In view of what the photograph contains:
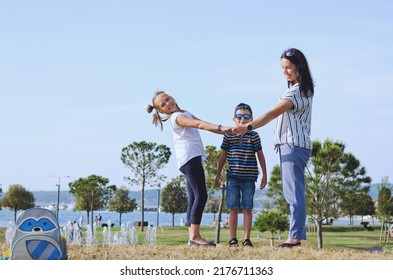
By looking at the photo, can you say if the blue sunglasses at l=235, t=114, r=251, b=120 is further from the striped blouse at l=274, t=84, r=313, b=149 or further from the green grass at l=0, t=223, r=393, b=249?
the green grass at l=0, t=223, r=393, b=249

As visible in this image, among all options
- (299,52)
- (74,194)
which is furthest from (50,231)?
(74,194)

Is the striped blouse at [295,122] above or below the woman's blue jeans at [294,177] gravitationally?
above

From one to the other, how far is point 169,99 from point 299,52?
57.2 inches

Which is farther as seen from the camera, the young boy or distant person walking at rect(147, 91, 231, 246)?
the young boy

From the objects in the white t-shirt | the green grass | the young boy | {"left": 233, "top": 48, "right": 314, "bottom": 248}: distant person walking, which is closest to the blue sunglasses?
the young boy

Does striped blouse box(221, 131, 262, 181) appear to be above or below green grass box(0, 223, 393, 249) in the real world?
above

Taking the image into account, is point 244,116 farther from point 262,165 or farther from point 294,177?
point 294,177

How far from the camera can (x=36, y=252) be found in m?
5.18

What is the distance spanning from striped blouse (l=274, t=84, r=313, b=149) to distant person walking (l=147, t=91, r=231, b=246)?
0.86 meters

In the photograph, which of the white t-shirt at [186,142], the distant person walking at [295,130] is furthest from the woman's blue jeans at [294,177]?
the white t-shirt at [186,142]

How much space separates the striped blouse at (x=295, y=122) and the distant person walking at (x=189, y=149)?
2.82 feet

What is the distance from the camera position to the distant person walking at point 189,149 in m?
6.61

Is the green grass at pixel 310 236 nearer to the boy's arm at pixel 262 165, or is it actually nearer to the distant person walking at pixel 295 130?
the boy's arm at pixel 262 165

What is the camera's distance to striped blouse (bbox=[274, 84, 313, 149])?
20.5ft
